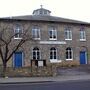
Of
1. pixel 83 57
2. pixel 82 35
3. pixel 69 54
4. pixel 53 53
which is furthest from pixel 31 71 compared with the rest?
pixel 82 35

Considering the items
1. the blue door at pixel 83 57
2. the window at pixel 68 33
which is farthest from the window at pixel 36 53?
the blue door at pixel 83 57

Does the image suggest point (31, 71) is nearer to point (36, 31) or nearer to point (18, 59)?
point (18, 59)

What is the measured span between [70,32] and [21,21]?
334 inches

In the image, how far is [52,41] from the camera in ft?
140

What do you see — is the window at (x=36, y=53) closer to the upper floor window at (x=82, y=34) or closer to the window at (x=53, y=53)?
the window at (x=53, y=53)

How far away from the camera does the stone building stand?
4153 centimetres

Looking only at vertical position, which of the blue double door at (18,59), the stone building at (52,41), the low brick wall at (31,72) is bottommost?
the low brick wall at (31,72)

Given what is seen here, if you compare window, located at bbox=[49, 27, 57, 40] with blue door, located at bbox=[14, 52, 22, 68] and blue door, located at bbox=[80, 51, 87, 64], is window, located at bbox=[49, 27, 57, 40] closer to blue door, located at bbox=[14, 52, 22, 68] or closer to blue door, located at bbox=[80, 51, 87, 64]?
blue door, located at bbox=[80, 51, 87, 64]

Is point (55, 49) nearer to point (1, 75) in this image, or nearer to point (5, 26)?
point (5, 26)

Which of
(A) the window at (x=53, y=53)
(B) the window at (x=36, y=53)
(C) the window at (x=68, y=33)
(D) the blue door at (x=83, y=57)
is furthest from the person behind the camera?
(D) the blue door at (x=83, y=57)

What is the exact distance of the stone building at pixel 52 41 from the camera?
41.5 meters

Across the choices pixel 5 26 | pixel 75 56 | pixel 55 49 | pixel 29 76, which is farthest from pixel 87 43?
pixel 29 76

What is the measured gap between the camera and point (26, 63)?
136 ft

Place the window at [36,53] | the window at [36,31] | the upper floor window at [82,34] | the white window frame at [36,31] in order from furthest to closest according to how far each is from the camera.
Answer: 1. the upper floor window at [82,34]
2. the window at [36,31]
3. the white window frame at [36,31]
4. the window at [36,53]
